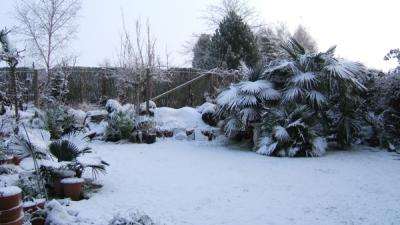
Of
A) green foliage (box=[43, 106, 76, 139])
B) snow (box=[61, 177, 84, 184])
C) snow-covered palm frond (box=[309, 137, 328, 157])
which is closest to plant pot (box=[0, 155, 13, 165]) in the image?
snow (box=[61, 177, 84, 184])

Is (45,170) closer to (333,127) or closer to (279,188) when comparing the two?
(279,188)

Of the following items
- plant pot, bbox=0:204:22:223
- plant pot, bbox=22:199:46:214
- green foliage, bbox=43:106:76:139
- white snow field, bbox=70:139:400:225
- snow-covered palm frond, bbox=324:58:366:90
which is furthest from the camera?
green foliage, bbox=43:106:76:139

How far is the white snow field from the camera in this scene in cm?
403

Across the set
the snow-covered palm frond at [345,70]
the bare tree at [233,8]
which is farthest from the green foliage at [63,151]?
the bare tree at [233,8]

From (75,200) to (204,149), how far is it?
3.84 meters

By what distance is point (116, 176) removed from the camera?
570 cm

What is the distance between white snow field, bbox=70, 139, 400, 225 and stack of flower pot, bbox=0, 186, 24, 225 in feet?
3.05

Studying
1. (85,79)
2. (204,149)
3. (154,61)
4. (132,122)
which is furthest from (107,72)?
(204,149)

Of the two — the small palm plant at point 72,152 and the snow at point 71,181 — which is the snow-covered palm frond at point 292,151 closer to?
the small palm plant at point 72,152

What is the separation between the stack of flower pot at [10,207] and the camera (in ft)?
9.42

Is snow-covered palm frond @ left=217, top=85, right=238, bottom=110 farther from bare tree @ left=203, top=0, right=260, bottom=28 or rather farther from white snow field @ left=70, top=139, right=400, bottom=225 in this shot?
bare tree @ left=203, top=0, right=260, bottom=28

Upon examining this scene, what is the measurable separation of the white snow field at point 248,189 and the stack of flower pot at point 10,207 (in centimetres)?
93

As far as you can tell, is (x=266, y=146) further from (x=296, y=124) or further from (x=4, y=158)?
(x=4, y=158)

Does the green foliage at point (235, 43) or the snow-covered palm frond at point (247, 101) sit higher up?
the green foliage at point (235, 43)
